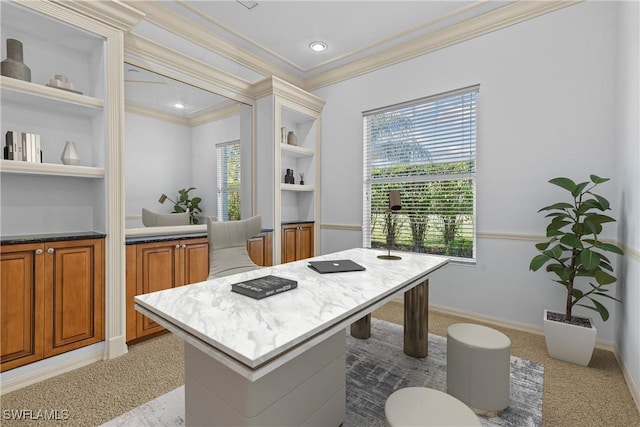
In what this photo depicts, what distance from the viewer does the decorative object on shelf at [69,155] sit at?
7.53 ft

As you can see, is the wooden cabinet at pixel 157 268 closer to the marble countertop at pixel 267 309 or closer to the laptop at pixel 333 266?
the marble countertop at pixel 267 309

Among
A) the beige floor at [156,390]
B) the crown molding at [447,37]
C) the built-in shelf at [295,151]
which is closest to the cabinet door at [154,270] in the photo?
the beige floor at [156,390]

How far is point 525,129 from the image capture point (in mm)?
2816

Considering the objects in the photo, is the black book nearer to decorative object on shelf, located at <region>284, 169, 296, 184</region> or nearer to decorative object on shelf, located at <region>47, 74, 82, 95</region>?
decorative object on shelf, located at <region>47, 74, 82, 95</region>

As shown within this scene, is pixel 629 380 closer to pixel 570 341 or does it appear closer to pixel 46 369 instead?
pixel 570 341

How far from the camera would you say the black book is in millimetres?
1334

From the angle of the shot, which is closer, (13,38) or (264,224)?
(13,38)

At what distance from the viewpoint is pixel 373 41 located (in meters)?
3.52

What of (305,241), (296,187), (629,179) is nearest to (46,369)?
(305,241)

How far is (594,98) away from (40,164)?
14.5 ft

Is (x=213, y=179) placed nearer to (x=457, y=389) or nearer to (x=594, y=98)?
(x=457, y=389)

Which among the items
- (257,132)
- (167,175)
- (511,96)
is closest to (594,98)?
(511,96)

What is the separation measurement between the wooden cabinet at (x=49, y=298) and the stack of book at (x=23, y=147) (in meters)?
0.68

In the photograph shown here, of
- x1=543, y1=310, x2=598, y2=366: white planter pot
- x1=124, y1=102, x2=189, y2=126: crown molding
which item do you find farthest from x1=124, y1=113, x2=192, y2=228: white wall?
x1=543, y1=310, x2=598, y2=366: white planter pot
